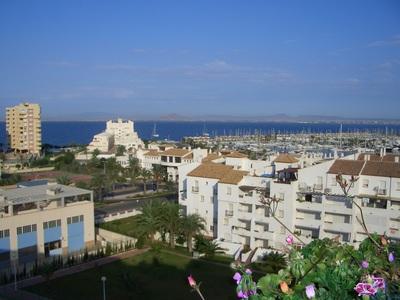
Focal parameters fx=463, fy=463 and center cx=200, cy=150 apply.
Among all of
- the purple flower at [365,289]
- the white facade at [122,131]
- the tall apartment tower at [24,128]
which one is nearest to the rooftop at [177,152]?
the tall apartment tower at [24,128]

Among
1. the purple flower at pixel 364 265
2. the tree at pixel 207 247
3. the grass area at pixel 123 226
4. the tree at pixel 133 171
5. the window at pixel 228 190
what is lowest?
the grass area at pixel 123 226

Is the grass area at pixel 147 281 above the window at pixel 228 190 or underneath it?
underneath

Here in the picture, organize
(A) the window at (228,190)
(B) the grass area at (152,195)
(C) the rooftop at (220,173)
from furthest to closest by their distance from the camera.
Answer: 1. (B) the grass area at (152,195)
2. (C) the rooftop at (220,173)
3. (A) the window at (228,190)

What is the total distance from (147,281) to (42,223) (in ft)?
31.3

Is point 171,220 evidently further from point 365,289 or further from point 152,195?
point 365,289

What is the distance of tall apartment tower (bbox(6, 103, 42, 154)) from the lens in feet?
382

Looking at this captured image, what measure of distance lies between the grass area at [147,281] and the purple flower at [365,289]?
65.8 feet

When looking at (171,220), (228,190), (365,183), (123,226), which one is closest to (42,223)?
(171,220)

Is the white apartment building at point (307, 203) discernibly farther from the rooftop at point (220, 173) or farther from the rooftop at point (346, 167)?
the rooftop at point (220, 173)

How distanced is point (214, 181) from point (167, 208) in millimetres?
4691

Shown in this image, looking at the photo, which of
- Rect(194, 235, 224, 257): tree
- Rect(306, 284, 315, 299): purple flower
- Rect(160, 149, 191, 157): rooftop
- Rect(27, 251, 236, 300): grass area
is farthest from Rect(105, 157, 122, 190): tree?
Rect(306, 284, 315, 299): purple flower

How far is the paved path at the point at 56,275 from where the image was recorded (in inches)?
975

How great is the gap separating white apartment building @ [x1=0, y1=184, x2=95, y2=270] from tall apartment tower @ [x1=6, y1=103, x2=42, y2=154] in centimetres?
8651

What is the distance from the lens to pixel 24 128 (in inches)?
4579
